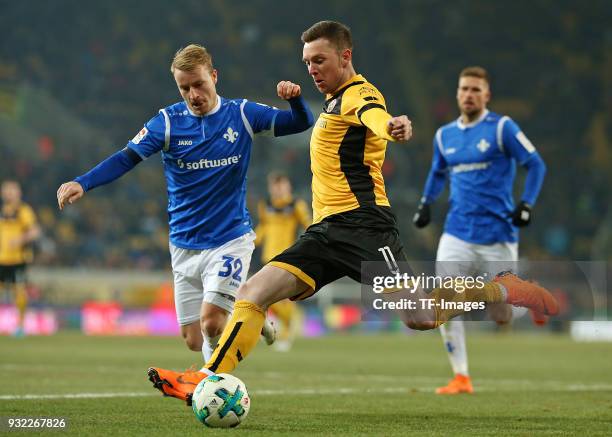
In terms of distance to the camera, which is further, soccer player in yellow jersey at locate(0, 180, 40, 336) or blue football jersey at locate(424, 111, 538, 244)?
soccer player in yellow jersey at locate(0, 180, 40, 336)

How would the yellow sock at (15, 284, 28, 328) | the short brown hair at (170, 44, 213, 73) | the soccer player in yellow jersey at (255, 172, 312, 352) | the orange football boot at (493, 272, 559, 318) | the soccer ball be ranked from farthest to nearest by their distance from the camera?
the yellow sock at (15, 284, 28, 328) < the soccer player in yellow jersey at (255, 172, 312, 352) < the short brown hair at (170, 44, 213, 73) < the orange football boot at (493, 272, 559, 318) < the soccer ball

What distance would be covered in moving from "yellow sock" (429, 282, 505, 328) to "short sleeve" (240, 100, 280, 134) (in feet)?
5.27

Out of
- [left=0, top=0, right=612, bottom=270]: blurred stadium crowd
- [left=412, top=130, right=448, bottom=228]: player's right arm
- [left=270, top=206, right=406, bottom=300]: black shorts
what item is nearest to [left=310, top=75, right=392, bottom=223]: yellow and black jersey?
[left=270, top=206, right=406, bottom=300]: black shorts

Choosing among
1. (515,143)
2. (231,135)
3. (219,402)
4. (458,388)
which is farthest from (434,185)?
(219,402)

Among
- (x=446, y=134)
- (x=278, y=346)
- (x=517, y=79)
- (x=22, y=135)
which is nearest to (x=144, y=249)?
(x=22, y=135)

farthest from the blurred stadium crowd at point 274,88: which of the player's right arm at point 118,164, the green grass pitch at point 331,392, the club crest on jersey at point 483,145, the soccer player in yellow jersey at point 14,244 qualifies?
the player's right arm at point 118,164

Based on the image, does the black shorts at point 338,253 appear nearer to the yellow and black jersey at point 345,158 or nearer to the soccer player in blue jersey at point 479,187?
the yellow and black jersey at point 345,158

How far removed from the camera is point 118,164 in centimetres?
630

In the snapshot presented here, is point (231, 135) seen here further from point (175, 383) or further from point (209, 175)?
point (175, 383)

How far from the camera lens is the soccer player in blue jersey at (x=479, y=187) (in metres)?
8.82

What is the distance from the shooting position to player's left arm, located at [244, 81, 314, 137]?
6.26 m

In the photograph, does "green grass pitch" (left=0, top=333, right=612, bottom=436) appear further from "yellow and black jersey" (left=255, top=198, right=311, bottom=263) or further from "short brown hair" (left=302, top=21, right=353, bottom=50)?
"short brown hair" (left=302, top=21, right=353, bottom=50)

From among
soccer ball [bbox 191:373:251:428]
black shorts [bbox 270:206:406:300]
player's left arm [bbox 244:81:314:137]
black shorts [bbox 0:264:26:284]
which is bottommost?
black shorts [bbox 0:264:26:284]

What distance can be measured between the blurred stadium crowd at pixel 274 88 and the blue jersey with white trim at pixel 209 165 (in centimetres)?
1834
